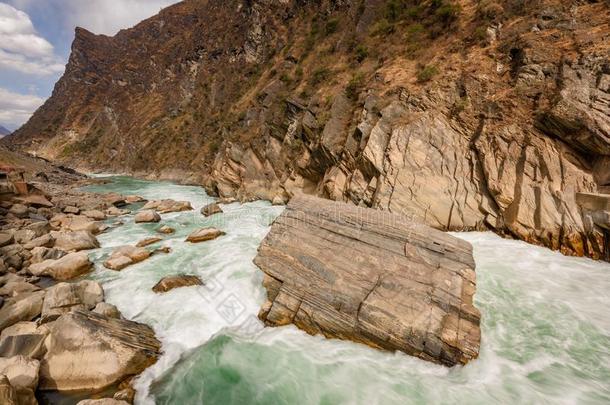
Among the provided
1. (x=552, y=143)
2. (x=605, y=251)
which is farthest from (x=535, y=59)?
(x=605, y=251)

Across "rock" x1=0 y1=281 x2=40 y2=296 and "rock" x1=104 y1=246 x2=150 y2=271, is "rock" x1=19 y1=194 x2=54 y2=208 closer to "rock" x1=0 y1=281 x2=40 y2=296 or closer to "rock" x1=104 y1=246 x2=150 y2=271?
"rock" x1=104 y1=246 x2=150 y2=271

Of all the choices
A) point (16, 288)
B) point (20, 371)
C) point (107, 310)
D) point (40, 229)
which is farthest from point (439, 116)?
point (40, 229)

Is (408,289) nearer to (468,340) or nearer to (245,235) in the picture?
(468,340)

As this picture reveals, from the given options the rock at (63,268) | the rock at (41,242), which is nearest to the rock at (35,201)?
the rock at (41,242)

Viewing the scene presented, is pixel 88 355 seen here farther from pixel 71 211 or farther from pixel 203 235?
pixel 71 211

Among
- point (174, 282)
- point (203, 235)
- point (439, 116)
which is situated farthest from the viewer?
point (439, 116)

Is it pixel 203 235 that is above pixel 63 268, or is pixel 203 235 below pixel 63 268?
below

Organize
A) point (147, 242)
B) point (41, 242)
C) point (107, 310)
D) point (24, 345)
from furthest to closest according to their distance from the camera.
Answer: point (147, 242), point (41, 242), point (107, 310), point (24, 345)
